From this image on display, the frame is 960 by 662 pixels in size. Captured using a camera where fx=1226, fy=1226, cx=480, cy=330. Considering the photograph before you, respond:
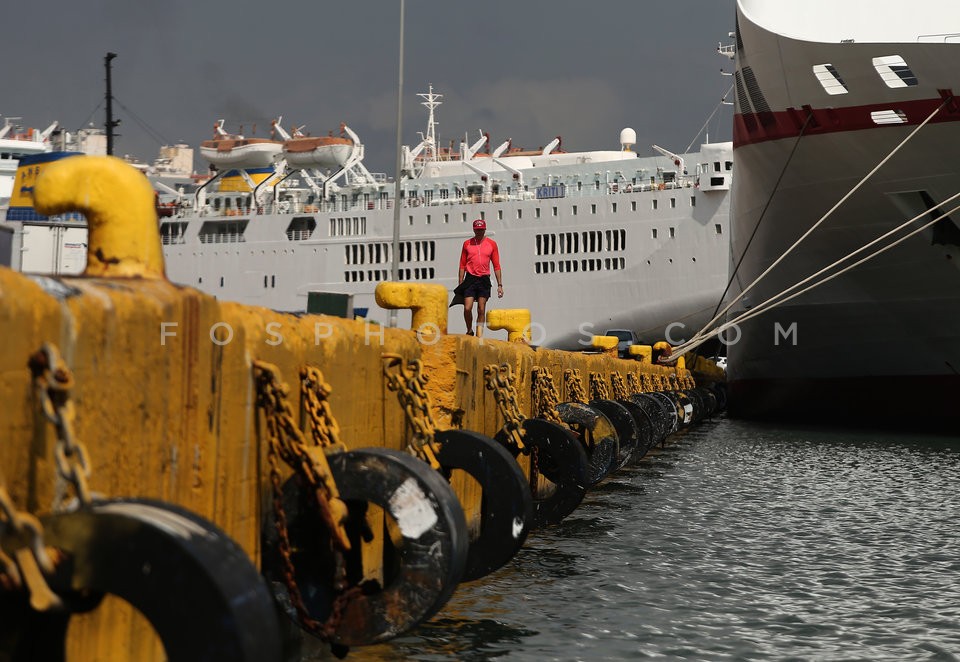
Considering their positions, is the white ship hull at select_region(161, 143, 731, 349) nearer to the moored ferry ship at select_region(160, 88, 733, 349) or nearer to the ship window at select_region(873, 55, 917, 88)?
the moored ferry ship at select_region(160, 88, 733, 349)

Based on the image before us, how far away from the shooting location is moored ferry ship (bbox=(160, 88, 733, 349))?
2160 inches

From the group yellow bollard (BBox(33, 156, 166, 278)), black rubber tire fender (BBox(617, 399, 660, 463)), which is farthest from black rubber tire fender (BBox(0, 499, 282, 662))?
black rubber tire fender (BBox(617, 399, 660, 463))

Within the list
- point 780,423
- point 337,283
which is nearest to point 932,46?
point 780,423

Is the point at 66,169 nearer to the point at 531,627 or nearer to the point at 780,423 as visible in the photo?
the point at 531,627

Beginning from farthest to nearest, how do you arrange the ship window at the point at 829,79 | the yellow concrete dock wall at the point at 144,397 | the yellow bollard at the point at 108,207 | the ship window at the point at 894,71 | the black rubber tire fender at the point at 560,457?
the ship window at the point at 829,79 < the ship window at the point at 894,71 < the black rubber tire fender at the point at 560,457 < the yellow bollard at the point at 108,207 < the yellow concrete dock wall at the point at 144,397

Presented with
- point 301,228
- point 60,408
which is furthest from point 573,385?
point 301,228

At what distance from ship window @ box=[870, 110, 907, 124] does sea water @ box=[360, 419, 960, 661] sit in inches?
252

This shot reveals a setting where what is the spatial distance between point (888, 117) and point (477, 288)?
873 centimetres

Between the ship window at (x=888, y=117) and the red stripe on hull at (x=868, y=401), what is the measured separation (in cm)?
471

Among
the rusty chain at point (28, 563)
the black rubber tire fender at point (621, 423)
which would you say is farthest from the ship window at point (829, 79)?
the rusty chain at point (28, 563)

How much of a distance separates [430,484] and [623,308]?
167ft

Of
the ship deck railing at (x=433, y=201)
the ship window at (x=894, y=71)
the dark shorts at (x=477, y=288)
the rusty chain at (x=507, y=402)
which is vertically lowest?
the rusty chain at (x=507, y=402)

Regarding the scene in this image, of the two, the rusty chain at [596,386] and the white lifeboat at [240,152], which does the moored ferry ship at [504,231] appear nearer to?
the white lifeboat at [240,152]

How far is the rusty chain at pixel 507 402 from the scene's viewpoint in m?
8.90
